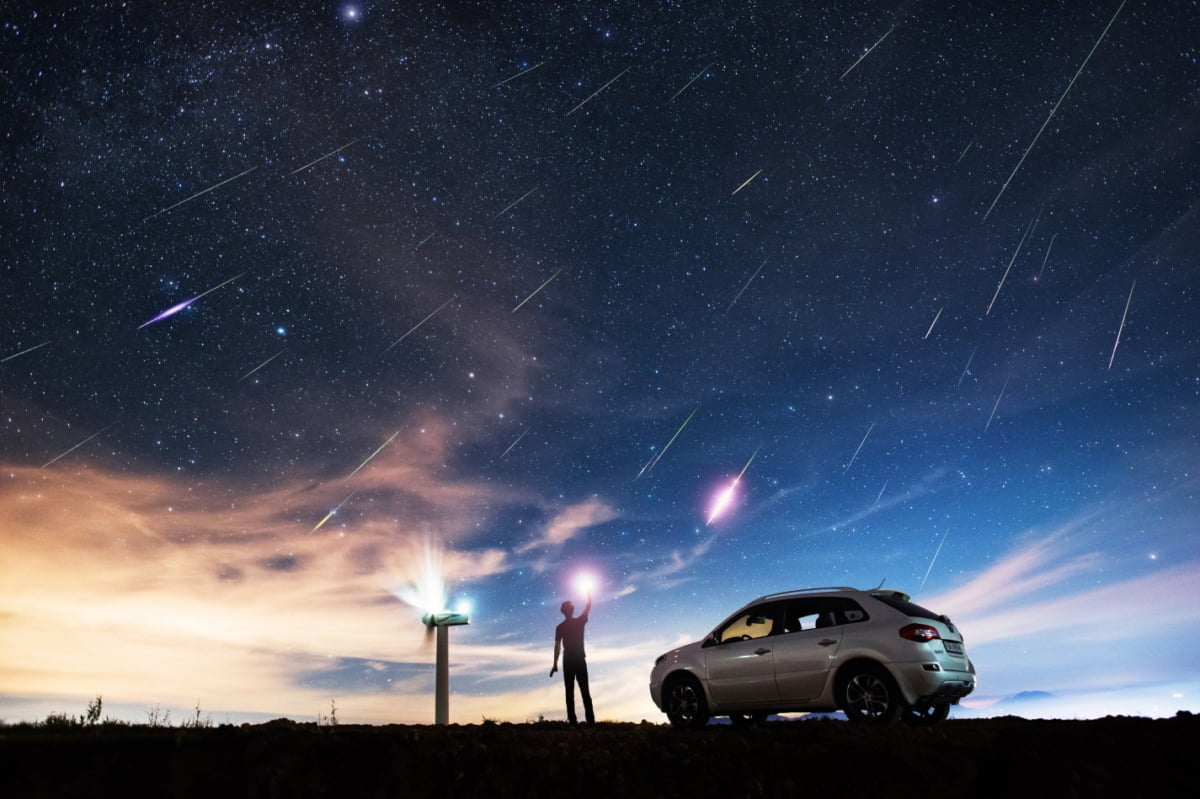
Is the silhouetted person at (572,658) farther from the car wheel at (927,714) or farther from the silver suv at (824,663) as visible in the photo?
the car wheel at (927,714)

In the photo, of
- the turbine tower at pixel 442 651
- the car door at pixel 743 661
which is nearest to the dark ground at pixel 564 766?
the car door at pixel 743 661

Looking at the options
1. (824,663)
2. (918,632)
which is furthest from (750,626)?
(918,632)

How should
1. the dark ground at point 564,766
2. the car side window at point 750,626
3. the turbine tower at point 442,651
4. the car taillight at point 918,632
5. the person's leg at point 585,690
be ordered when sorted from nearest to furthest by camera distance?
the dark ground at point 564,766
the car taillight at point 918,632
the car side window at point 750,626
the person's leg at point 585,690
the turbine tower at point 442,651

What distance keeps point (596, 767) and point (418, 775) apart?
1468 mm

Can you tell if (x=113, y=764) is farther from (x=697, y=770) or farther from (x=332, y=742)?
(x=697, y=770)

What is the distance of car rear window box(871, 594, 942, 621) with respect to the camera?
9.38m

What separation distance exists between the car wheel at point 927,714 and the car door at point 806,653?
1054 mm

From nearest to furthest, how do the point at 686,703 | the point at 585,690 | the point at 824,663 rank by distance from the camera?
the point at 824,663 < the point at 686,703 < the point at 585,690

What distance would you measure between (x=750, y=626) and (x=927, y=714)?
2.46m

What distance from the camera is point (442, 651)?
4422 cm

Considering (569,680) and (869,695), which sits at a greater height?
(569,680)

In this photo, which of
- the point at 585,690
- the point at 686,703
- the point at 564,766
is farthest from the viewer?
the point at 585,690

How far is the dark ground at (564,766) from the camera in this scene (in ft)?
19.0

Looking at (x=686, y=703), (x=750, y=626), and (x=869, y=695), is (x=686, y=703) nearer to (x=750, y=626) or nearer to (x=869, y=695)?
(x=750, y=626)
